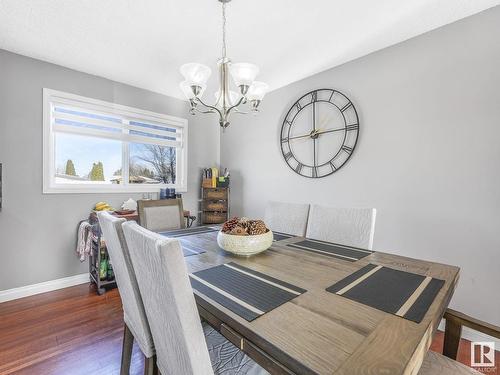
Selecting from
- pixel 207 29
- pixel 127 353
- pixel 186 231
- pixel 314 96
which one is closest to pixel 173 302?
pixel 127 353

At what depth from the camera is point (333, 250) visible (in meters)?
1.52

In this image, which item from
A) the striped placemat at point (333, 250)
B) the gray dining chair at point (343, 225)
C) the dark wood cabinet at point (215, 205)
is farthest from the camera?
the dark wood cabinet at point (215, 205)

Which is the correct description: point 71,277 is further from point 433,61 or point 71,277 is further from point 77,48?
point 433,61

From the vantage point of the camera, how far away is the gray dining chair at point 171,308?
0.68 metres

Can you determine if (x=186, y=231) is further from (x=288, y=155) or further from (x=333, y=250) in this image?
(x=288, y=155)

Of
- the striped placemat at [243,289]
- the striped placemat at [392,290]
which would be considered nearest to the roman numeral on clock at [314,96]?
the striped placemat at [392,290]

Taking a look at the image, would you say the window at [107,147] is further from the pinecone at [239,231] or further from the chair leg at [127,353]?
the pinecone at [239,231]

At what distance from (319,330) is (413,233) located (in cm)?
183

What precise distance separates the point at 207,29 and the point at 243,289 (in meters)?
2.00

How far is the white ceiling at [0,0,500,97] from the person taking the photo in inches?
68.7

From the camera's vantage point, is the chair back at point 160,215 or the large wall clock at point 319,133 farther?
the large wall clock at point 319,133

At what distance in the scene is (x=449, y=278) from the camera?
3.55ft

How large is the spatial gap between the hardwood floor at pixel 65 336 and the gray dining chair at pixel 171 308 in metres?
0.92

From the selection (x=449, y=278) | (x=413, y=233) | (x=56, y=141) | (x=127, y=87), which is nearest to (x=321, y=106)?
(x=413, y=233)
